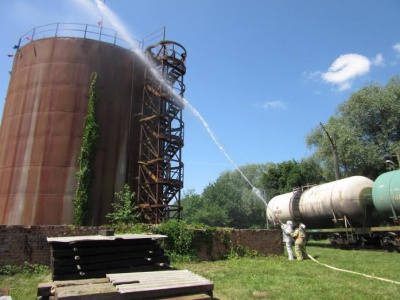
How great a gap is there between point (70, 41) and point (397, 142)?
3067cm

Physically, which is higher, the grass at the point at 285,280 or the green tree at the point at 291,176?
the green tree at the point at 291,176

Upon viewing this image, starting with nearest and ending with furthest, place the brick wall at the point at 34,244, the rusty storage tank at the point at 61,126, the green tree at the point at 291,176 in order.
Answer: the brick wall at the point at 34,244
the rusty storage tank at the point at 61,126
the green tree at the point at 291,176

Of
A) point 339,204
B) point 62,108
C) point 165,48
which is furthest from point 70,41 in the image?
point 339,204

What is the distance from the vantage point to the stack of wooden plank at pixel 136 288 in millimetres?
5859

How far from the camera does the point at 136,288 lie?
6.07m

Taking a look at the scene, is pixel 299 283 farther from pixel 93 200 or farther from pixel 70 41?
pixel 70 41

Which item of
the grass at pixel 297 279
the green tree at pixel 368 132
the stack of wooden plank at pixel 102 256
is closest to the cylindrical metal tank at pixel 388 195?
the grass at pixel 297 279

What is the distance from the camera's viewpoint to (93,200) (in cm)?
2016

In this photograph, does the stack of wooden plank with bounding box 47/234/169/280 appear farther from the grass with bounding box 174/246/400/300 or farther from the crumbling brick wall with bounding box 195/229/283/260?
the crumbling brick wall with bounding box 195/229/283/260

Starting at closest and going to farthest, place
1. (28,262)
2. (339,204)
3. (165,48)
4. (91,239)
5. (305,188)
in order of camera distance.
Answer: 1. (91,239)
2. (28,262)
3. (339,204)
4. (165,48)
5. (305,188)

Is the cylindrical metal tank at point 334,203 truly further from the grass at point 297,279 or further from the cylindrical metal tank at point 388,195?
the grass at point 297,279

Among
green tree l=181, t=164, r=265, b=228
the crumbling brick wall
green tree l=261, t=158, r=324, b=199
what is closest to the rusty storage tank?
the crumbling brick wall

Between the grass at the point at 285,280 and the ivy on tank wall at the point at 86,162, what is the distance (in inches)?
304

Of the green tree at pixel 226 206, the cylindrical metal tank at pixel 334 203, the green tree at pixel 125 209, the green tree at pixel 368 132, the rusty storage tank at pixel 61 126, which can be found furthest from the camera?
the green tree at pixel 226 206
